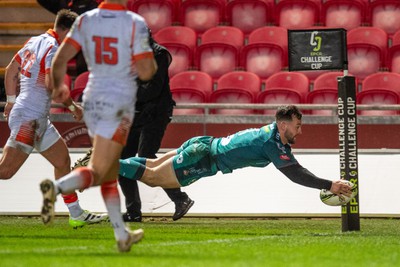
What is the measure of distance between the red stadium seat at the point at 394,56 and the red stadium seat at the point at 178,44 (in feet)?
9.50

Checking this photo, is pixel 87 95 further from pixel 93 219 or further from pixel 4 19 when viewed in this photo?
pixel 4 19

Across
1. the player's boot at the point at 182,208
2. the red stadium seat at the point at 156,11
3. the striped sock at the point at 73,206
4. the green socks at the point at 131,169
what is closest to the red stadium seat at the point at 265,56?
the red stadium seat at the point at 156,11

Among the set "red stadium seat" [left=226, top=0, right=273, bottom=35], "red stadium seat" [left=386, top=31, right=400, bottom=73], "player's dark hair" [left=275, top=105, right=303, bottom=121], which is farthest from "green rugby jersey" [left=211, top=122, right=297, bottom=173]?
"red stadium seat" [left=226, top=0, right=273, bottom=35]

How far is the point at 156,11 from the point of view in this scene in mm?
15922

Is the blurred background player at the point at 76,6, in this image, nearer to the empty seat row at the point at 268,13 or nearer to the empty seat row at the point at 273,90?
the empty seat row at the point at 268,13

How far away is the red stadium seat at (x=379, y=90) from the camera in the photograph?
515 inches

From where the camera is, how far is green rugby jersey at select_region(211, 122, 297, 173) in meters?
9.18

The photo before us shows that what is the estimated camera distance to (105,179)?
6832 millimetres

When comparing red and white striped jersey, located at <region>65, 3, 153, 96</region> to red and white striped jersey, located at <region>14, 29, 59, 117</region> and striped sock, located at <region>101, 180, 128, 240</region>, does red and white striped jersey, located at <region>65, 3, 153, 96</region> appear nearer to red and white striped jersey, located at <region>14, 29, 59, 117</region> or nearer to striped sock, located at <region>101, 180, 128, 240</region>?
striped sock, located at <region>101, 180, 128, 240</region>

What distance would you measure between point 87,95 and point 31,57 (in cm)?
253

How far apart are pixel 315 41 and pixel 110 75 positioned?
300 centimetres

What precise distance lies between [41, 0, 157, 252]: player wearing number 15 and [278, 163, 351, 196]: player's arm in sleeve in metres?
2.65

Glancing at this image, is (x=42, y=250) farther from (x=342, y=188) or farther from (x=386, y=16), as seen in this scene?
(x=386, y=16)

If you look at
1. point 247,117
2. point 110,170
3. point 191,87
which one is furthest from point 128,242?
point 191,87
